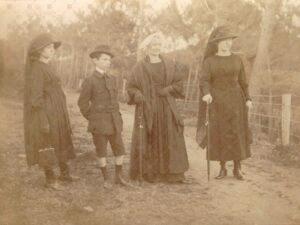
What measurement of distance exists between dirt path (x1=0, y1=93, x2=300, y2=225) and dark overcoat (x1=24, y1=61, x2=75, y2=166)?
328 millimetres

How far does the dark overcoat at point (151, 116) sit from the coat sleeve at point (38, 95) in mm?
1218

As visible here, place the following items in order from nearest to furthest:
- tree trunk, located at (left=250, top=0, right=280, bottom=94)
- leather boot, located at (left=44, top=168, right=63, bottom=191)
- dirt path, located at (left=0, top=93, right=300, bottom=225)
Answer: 1. dirt path, located at (left=0, top=93, right=300, bottom=225)
2. leather boot, located at (left=44, top=168, right=63, bottom=191)
3. tree trunk, located at (left=250, top=0, right=280, bottom=94)

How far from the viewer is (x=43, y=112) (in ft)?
19.8

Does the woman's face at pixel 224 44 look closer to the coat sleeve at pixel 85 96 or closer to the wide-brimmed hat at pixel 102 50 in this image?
the wide-brimmed hat at pixel 102 50

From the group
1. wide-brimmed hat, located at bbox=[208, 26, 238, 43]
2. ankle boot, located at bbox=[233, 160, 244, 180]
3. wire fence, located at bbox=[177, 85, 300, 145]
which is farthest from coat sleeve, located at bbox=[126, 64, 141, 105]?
wire fence, located at bbox=[177, 85, 300, 145]

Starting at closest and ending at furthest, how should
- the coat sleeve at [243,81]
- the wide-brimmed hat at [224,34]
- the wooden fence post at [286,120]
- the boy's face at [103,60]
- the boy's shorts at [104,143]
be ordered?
the boy's face at [103,60] < the boy's shorts at [104,143] < the wide-brimmed hat at [224,34] < the coat sleeve at [243,81] < the wooden fence post at [286,120]

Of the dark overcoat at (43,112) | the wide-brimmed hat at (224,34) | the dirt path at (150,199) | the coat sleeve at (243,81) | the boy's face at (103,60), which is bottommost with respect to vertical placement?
the dirt path at (150,199)

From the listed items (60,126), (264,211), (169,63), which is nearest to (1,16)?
(60,126)

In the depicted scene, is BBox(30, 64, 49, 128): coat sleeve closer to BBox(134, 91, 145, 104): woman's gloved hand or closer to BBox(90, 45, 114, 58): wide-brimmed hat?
BBox(90, 45, 114, 58): wide-brimmed hat

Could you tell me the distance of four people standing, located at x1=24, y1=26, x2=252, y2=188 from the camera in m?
6.07

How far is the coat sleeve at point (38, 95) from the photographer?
5.94 m

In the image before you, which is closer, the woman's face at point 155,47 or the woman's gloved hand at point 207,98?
the woman's face at point 155,47

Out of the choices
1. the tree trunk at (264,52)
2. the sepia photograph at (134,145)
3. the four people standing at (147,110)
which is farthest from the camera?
the tree trunk at (264,52)

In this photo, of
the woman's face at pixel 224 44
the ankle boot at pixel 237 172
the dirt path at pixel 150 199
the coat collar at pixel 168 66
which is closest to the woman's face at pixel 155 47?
the coat collar at pixel 168 66
